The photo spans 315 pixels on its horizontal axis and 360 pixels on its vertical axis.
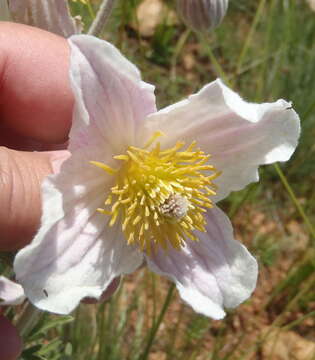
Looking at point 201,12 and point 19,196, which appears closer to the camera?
point 19,196

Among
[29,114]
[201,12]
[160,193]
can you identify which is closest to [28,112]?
[29,114]

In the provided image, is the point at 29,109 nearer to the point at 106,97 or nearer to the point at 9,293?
the point at 106,97

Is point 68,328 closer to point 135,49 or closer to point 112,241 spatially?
point 112,241

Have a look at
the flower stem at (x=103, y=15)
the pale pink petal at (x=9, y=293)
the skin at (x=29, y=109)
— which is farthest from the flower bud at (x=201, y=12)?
the pale pink petal at (x=9, y=293)

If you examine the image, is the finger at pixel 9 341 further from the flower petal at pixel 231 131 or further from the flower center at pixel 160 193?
the flower petal at pixel 231 131

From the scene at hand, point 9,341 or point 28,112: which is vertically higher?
point 28,112

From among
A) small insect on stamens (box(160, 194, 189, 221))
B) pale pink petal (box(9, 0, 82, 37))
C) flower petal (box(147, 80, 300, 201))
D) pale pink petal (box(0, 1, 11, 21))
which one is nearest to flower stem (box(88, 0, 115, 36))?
pale pink petal (box(9, 0, 82, 37))
